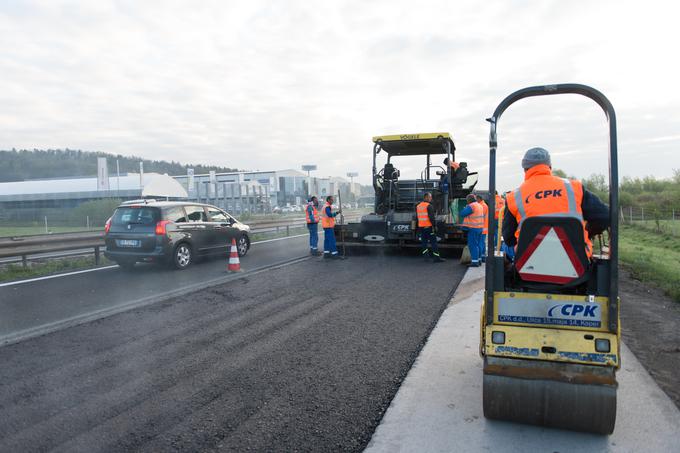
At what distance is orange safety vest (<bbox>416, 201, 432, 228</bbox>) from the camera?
1116cm

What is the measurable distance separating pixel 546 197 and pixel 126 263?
997cm

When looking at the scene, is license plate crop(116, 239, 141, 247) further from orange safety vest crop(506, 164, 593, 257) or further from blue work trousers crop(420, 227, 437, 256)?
orange safety vest crop(506, 164, 593, 257)

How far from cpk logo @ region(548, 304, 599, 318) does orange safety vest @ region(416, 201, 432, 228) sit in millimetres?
8115

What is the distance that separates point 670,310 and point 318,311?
498 cm

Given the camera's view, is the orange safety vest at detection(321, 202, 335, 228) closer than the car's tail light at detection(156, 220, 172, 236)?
No

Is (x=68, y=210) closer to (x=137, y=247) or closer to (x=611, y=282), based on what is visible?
(x=137, y=247)

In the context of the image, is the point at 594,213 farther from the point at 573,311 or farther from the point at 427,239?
the point at 427,239

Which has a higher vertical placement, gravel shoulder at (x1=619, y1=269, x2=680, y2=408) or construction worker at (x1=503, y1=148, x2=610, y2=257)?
construction worker at (x1=503, y1=148, x2=610, y2=257)

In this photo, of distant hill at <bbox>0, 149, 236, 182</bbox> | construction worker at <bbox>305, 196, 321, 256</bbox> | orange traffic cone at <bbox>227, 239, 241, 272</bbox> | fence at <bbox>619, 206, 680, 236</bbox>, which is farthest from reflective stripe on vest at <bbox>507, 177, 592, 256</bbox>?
distant hill at <bbox>0, 149, 236, 182</bbox>

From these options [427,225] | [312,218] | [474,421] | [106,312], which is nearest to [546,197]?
[474,421]

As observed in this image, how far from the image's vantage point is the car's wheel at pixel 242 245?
13.1 metres

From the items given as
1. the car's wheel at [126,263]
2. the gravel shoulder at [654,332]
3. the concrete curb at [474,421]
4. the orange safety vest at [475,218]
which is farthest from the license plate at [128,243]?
the gravel shoulder at [654,332]

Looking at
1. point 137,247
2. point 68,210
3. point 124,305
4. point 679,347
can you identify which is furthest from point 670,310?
point 68,210

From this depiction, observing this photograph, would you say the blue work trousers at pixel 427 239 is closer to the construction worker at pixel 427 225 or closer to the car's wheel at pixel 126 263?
the construction worker at pixel 427 225
